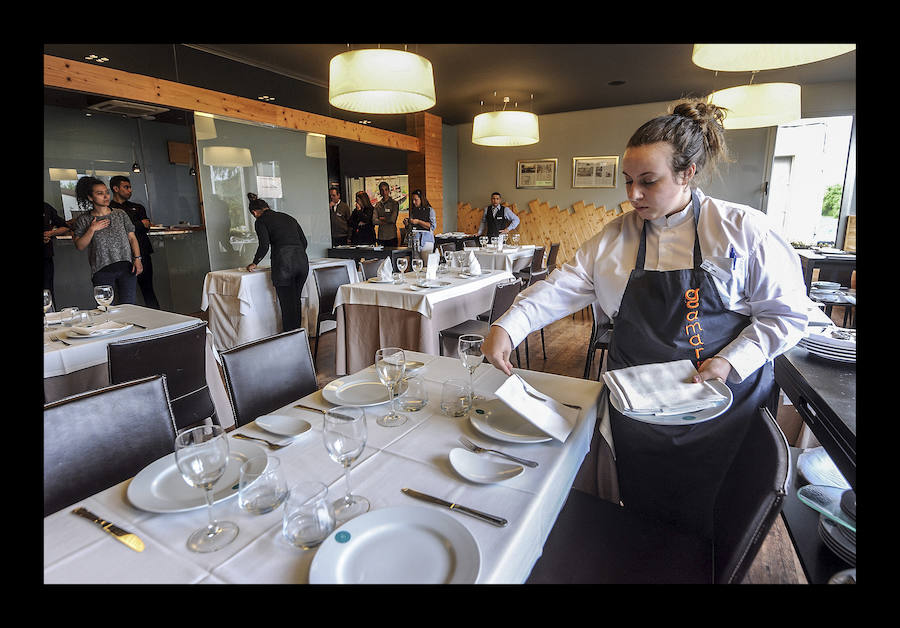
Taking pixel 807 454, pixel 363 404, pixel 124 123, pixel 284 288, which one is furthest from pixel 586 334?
pixel 124 123

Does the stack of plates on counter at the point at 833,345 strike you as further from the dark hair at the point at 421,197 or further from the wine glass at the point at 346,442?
the dark hair at the point at 421,197

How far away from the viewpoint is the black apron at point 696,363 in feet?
4.25

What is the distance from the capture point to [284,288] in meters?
4.32

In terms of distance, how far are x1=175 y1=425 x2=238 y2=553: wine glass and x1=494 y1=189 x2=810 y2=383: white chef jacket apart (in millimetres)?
848

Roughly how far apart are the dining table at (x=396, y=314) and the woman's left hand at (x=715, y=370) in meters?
2.13

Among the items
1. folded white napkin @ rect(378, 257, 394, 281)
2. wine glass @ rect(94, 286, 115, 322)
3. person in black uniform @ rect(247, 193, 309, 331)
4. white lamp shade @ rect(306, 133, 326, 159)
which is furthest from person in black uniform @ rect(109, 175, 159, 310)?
folded white napkin @ rect(378, 257, 394, 281)

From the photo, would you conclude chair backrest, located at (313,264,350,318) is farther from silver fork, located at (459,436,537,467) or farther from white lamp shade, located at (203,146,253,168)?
silver fork, located at (459,436,537,467)

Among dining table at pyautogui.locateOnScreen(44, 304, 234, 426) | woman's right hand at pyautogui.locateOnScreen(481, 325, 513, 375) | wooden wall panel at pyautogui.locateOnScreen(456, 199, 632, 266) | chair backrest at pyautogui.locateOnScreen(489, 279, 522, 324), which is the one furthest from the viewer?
wooden wall panel at pyautogui.locateOnScreen(456, 199, 632, 266)

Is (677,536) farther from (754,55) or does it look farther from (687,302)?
(754,55)

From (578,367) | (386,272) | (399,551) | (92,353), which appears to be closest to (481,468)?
(399,551)

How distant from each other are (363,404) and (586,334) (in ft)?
13.3

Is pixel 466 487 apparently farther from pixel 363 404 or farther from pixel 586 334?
pixel 586 334

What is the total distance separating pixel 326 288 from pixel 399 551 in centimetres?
351

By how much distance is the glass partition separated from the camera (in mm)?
4680
